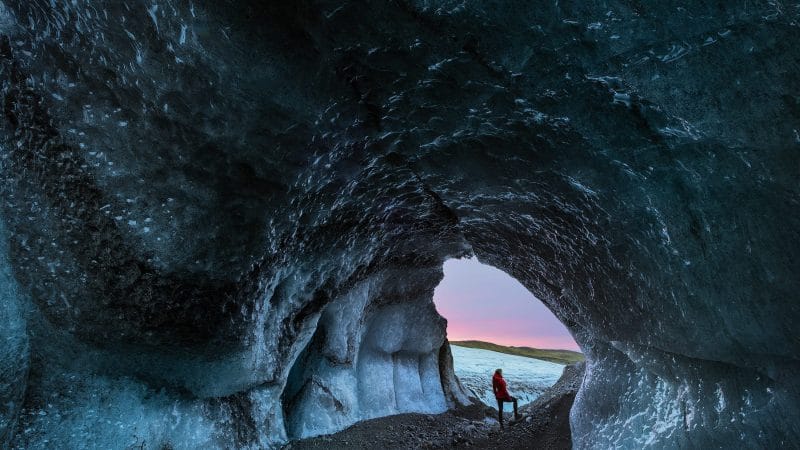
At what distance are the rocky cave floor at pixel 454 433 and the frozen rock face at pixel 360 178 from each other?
2.83 metres

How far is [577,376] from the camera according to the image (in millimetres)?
16453

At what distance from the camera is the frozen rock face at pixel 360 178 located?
3398mm

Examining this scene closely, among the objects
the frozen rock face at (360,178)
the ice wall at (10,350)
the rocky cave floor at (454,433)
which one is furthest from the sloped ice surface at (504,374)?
the ice wall at (10,350)

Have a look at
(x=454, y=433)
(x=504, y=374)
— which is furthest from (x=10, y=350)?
(x=504, y=374)

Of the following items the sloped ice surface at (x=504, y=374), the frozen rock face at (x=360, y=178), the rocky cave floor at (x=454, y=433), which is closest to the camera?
the frozen rock face at (x=360, y=178)

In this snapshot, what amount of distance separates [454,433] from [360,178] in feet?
27.6

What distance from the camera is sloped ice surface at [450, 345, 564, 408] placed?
22.7 meters

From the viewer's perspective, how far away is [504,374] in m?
27.2

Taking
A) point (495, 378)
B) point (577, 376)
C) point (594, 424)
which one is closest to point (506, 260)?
point (594, 424)

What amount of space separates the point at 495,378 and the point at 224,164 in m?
10.3

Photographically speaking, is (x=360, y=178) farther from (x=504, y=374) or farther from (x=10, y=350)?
(x=504, y=374)

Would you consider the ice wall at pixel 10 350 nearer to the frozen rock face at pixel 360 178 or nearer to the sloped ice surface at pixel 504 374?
the frozen rock face at pixel 360 178

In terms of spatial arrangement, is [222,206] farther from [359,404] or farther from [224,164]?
[359,404]

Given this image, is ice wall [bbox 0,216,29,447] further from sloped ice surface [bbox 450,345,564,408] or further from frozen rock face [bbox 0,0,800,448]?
sloped ice surface [bbox 450,345,564,408]
